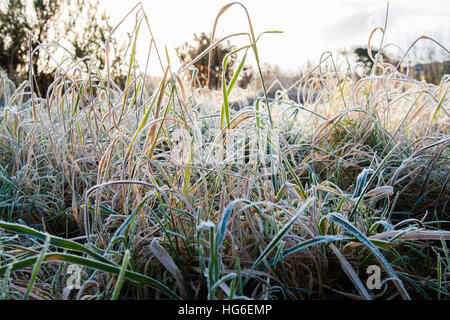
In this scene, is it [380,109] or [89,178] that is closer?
[89,178]

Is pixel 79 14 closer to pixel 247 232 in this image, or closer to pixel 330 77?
pixel 330 77

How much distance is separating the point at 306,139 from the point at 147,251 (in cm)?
97

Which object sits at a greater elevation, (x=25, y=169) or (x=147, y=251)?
(x=25, y=169)

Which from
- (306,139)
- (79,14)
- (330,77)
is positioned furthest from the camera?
(79,14)

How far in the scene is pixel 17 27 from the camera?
955 centimetres

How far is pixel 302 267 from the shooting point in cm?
68

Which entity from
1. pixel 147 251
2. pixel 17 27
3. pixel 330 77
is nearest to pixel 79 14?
pixel 17 27

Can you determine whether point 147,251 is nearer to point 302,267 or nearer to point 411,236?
point 302,267

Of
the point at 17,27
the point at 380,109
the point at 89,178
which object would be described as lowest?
the point at 89,178
